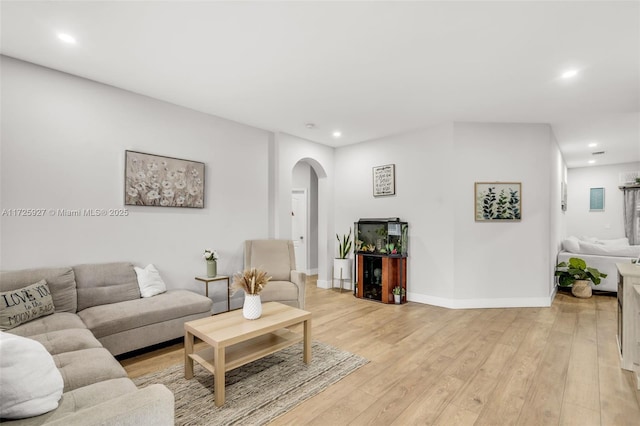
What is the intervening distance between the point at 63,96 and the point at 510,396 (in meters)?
4.66

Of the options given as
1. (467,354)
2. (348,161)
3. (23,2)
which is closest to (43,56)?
(23,2)

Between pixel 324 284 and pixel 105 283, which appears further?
pixel 324 284

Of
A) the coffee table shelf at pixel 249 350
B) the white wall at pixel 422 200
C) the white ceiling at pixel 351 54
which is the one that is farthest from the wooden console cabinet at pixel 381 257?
the coffee table shelf at pixel 249 350

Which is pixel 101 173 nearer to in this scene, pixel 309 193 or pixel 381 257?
pixel 381 257

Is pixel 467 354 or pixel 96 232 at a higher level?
pixel 96 232

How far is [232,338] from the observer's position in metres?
2.21

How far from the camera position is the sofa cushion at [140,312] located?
8.62 ft

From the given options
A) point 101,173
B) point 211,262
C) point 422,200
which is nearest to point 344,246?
point 422,200

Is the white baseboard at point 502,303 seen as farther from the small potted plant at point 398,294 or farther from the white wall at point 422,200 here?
the small potted plant at point 398,294

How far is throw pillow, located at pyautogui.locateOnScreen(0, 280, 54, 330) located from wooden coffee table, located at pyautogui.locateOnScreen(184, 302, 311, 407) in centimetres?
118

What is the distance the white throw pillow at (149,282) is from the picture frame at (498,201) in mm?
4256

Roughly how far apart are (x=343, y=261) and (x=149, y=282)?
3.12 metres

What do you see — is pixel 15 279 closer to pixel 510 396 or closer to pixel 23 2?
pixel 23 2

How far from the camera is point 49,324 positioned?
2.39m
